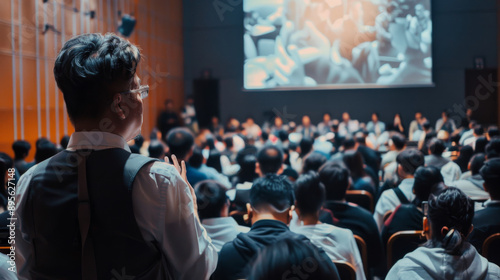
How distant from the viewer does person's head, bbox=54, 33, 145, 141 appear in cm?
118

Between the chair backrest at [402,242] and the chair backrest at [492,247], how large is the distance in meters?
0.33

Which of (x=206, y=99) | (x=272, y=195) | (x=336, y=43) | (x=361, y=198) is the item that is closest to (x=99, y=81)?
(x=272, y=195)

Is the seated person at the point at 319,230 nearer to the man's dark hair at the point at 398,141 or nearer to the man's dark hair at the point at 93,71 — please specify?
the man's dark hair at the point at 93,71

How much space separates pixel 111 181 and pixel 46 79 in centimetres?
907

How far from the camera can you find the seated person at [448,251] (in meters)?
1.86

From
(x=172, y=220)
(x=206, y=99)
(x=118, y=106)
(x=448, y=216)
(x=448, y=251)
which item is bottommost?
(x=448, y=251)

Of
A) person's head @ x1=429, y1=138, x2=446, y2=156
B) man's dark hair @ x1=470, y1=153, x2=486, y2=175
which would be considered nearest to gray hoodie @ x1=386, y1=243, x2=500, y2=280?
man's dark hair @ x1=470, y1=153, x2=486, y2=175

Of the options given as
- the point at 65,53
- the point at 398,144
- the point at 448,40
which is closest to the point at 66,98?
the point at 65,53

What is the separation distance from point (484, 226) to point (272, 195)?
1.17 m

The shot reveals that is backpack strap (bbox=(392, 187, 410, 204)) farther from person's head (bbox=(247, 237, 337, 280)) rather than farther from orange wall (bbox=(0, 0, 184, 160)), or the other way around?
orange wall (bbox=(0, 0, 184, 160))

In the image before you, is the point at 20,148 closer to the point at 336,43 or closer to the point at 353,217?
the point at 353,217

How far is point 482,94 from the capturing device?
47.3 feet

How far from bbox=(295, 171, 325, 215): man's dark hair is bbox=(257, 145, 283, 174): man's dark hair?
171 centimetres

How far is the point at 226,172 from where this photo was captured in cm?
579
